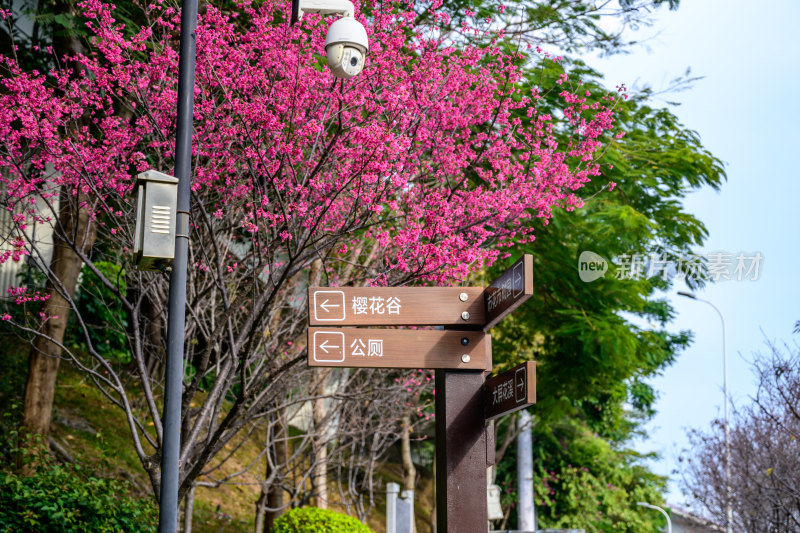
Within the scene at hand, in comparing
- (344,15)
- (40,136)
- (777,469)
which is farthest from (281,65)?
(777,469)

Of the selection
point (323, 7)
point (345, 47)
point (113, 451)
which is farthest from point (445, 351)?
point (113, 451)

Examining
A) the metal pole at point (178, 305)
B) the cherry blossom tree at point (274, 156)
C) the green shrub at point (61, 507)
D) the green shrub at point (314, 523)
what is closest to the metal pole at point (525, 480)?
the green shrub at point (314, 523)

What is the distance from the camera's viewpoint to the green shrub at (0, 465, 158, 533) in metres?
8.90

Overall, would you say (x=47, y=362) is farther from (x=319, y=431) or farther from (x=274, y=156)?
(x=274, y=156)

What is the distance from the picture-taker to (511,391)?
237 inches

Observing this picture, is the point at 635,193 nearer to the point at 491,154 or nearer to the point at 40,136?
the point at 491,154

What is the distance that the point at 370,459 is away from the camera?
1570 cm

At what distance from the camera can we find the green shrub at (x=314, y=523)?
11719 millimetres

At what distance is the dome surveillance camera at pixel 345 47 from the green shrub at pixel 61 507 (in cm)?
544

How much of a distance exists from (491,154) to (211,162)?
10.8ft

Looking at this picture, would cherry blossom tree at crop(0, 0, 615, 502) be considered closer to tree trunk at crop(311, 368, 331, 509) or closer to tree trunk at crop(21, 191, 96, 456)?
tree trunk at crop(21, 191, 96, 456)

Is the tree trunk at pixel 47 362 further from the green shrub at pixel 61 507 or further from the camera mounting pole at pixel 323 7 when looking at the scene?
the camera mounting pole at pixel 323 7

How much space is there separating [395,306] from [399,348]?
1.12 feet

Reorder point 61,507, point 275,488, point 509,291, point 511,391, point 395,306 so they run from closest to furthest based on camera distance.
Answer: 1. point 511,391
2. point 509,291
3. point 395,306
4. point 61,507
5. point 275,488
